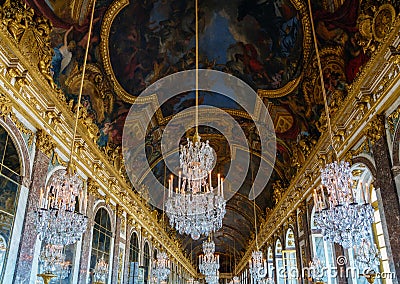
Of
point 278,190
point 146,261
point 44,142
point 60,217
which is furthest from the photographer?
point 146,261

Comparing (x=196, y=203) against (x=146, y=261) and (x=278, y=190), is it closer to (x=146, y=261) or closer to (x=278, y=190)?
(x=278, y=190)

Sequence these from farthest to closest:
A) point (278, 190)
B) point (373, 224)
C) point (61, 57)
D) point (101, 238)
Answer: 1. point (278, 190)
2. point (101, 238)
3. point (61, 57)
4. point (373, 224)

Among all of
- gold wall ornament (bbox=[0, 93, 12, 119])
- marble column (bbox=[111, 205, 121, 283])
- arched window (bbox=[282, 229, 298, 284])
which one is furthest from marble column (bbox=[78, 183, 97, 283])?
arched window (bbox=[282, 229, 298, 284])

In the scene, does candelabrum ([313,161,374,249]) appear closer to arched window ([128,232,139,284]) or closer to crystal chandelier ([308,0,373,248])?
crystal chandelier ([308,0,373,248])

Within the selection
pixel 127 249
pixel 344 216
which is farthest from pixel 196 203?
pixel 127 249

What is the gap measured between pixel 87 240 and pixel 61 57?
524 centimetres

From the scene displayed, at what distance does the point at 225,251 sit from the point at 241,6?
3806cm

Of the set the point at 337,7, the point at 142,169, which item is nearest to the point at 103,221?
the point at 142,169

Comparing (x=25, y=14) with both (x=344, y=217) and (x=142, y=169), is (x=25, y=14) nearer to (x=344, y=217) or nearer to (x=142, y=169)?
(x=344, y=217)

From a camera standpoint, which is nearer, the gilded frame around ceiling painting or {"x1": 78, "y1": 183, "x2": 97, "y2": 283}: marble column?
the gilded frame around ceiling painting

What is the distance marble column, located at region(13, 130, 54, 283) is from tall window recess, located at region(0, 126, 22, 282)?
36 cm

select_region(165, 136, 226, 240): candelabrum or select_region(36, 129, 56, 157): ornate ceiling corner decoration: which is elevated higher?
select_region(36, 129, 56, 157): ornate ceiling corner decoration

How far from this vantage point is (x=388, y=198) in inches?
260

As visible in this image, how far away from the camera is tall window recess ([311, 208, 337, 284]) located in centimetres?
1062
